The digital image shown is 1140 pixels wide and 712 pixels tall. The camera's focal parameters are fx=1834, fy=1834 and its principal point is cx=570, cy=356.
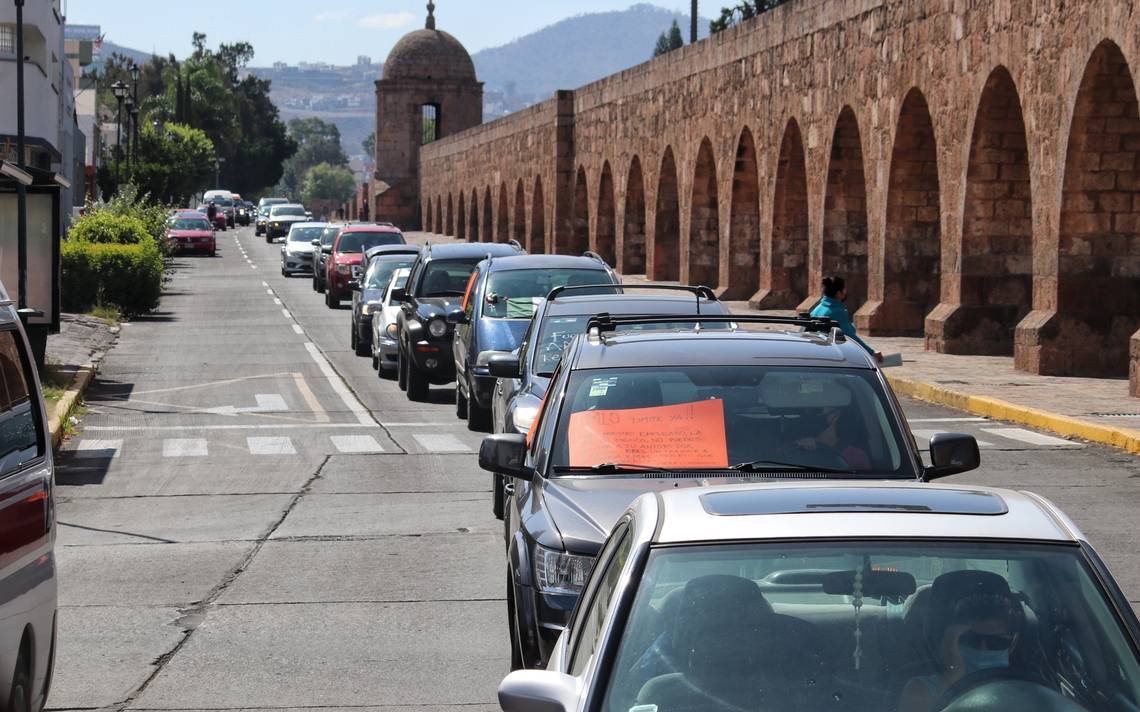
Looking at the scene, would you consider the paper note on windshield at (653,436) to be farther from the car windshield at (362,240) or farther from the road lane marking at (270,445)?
the car windshield at (362,240)

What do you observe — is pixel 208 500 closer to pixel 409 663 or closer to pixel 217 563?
pixel 217 563

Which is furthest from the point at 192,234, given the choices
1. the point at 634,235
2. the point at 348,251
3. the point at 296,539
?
the point at 296,539

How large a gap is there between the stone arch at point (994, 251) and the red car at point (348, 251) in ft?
52.0

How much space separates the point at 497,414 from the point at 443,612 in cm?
479

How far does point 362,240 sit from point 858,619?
38.5 m

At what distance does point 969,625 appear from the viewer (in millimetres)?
4160

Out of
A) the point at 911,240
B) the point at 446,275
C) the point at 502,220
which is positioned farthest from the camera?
the point at 502,220

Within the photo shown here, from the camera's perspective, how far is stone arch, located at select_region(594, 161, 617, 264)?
178ft

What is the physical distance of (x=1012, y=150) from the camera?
2683 centimetres

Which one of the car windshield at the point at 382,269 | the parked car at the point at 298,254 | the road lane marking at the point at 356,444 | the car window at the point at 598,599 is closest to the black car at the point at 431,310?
the road lane marking at the point at 356,444

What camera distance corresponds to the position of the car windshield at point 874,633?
158 inches

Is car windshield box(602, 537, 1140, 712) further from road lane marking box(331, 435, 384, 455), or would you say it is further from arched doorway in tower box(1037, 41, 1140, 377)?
arched doorway in tower box(1037, 41, 1140, 377)

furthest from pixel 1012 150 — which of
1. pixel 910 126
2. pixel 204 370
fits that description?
pixel 204 370

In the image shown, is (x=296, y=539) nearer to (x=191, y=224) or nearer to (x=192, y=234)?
(x=192, y=234)
